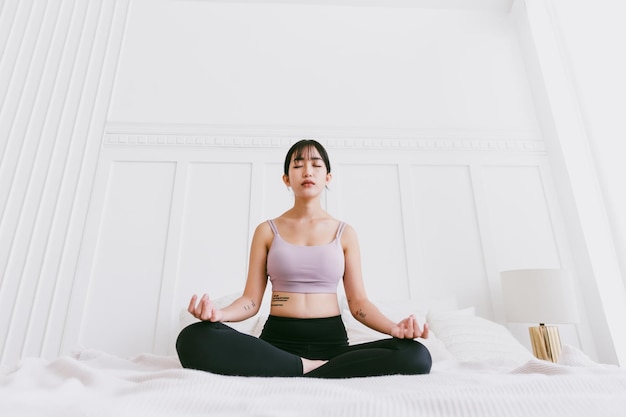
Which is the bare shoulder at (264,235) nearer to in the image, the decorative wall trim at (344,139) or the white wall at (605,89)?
the decorative wall trim at (344,139)

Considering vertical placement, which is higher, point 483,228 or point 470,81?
point 470,81

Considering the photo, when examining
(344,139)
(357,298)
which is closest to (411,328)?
(357,298)

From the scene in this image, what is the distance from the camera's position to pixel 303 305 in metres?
1.26

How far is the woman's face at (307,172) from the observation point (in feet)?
4.69

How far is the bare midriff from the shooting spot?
4.11ft

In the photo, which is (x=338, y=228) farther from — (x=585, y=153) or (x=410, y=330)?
(x=585, y=153)

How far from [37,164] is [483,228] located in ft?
10.3

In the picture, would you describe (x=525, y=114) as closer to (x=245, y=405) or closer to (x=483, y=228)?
(x=483, y=228)

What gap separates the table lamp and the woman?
120 cm

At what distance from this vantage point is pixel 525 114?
2.87m

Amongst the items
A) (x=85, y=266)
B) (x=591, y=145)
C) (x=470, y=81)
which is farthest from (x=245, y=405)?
(x=470, y=81)

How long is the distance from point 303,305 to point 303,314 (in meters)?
0.03

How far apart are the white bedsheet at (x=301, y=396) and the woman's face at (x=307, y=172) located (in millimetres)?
792

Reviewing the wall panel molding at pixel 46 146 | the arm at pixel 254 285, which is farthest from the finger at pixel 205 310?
the wall panel molding at pixel 46 146
